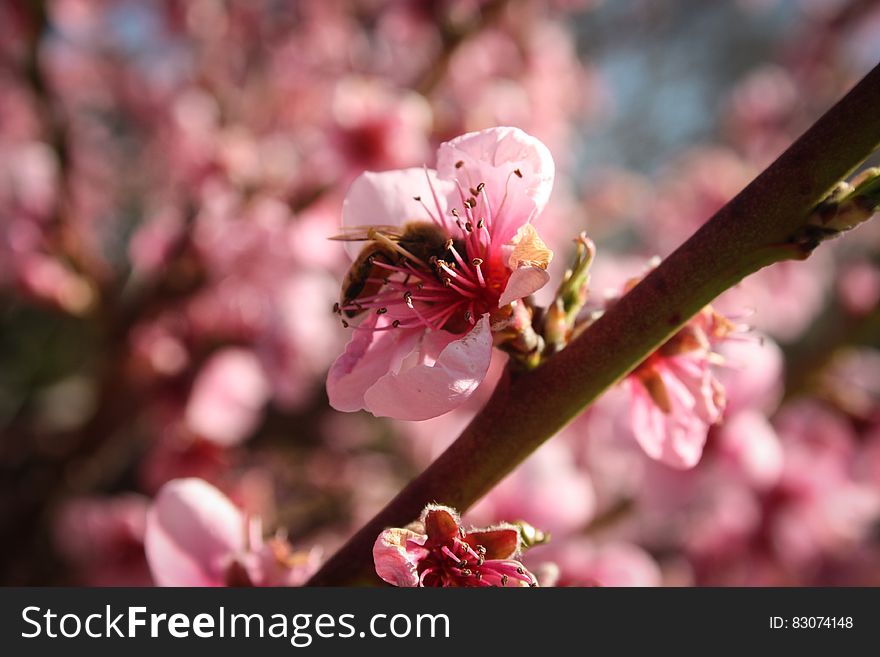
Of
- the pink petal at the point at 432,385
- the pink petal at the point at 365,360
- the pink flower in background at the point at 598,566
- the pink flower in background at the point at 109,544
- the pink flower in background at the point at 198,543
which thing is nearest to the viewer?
the pink petal at the point at 432,385

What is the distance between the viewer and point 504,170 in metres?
0.80

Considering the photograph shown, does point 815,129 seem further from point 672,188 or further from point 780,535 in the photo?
point 672,188

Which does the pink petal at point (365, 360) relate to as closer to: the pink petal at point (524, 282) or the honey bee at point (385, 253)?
the honey bee at point (385, 253)

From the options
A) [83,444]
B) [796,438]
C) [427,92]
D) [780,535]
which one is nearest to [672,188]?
[427,92]

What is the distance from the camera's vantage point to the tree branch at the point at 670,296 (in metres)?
0.70

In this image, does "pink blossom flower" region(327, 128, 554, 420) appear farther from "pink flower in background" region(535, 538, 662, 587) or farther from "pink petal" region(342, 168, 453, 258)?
"pink flower in background" region(535, 538, 662, 587)

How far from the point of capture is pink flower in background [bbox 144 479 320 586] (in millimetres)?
921

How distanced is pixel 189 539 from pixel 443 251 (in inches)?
19.0

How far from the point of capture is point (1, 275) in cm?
216

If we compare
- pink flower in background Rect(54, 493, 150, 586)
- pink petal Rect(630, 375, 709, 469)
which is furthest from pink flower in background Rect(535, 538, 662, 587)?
pink flower in background Rect(54, 493, 150, 586)

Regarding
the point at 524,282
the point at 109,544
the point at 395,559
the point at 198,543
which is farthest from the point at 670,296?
the point at 109,544

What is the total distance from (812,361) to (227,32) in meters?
2.77

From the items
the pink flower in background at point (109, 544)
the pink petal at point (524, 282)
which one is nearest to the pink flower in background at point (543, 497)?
the pink petal at point (524, 282)

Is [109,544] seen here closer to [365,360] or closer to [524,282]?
[365,360]
